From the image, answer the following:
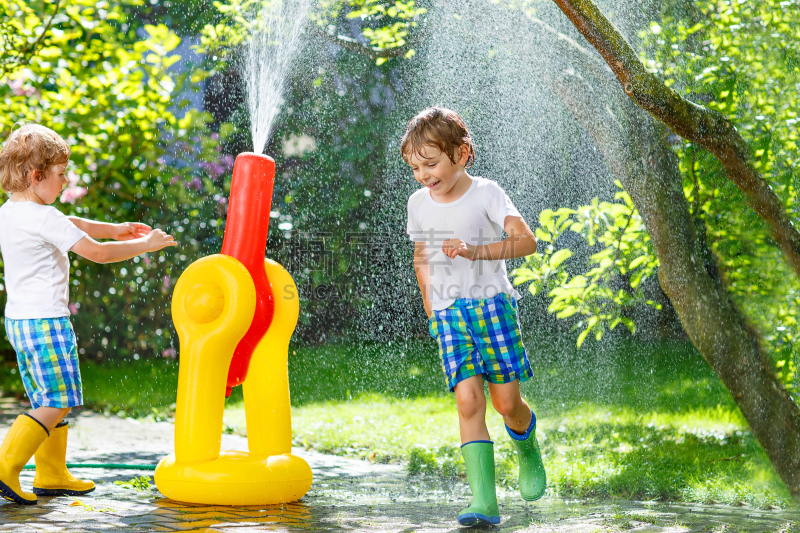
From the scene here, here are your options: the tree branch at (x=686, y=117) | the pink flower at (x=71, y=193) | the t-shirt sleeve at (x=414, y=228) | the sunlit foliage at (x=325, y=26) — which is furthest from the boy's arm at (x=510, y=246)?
the pink flower at (x=71, y=193)

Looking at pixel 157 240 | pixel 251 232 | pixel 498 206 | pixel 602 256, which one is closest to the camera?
pixel 498 206

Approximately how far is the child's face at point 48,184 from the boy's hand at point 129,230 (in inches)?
9.6

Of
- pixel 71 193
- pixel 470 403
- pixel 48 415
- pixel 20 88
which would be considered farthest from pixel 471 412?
pixel 20 88

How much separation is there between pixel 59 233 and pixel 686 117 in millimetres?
2271

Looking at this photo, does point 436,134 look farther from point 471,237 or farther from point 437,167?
point 471,237

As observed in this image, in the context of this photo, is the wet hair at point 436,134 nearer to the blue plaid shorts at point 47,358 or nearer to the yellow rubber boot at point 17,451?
the blue plaid shorts at point 47,358

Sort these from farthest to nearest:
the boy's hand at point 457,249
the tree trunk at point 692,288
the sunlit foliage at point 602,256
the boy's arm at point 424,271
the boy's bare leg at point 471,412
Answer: the sunlit foliage at point 602,256 < the tree trunk at point 692,288 < the boy's arm at point 424,271 < the boy's bare leg at point 471,412 < the boy's hand at point 457,249

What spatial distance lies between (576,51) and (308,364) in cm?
432

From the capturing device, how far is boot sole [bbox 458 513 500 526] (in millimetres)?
2301

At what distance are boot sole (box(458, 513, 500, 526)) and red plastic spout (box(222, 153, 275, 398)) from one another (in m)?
0.99

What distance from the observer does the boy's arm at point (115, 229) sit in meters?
2.83

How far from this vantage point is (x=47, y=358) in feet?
8.50

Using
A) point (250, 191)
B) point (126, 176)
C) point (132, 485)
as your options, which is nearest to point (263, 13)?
point (126, 176)

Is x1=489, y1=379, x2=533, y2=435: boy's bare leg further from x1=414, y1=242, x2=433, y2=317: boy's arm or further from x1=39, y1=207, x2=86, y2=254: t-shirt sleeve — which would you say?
x1=39, y1=207, x2=86, y2=254: t-shirt sleeve
